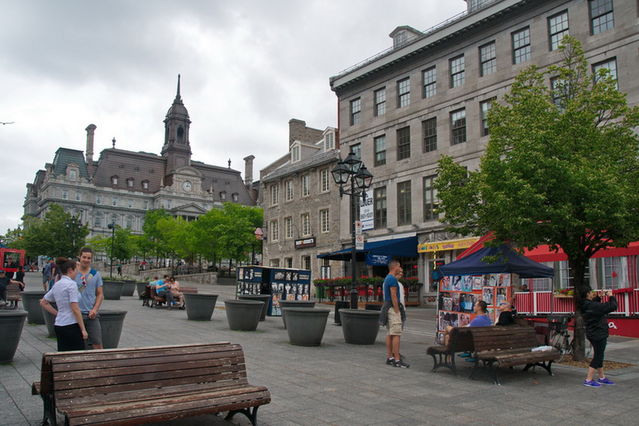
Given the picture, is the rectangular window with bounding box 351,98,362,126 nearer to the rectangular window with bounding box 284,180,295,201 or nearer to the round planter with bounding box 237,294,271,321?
the rectangular window with bounding box 284,180,295,201

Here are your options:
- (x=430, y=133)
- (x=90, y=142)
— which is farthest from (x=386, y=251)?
(x=90, y=142)

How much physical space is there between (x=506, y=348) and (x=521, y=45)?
69.1 feet

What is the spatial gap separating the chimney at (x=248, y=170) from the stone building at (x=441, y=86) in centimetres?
10753

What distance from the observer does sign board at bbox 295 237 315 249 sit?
3950 cm

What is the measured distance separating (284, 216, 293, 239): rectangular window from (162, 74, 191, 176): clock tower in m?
86.8

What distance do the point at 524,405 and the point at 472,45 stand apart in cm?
2485

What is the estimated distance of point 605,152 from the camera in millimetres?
12781

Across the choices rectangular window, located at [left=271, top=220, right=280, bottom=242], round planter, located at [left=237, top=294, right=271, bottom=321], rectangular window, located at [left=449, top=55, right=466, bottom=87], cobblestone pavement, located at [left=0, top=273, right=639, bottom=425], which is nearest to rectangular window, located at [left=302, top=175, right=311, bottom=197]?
rectangular window, located at [left=271, top=220, right=280, bottom=242]

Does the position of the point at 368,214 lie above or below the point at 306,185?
below

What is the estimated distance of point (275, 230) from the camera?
44.9m

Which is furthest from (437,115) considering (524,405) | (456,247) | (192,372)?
(192,372)

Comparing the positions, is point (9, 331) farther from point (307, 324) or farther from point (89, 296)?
point (307, 324)

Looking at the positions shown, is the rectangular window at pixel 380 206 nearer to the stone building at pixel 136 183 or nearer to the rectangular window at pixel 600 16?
the rectangular window at pixel 600 16

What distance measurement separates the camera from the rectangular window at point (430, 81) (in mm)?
30859
